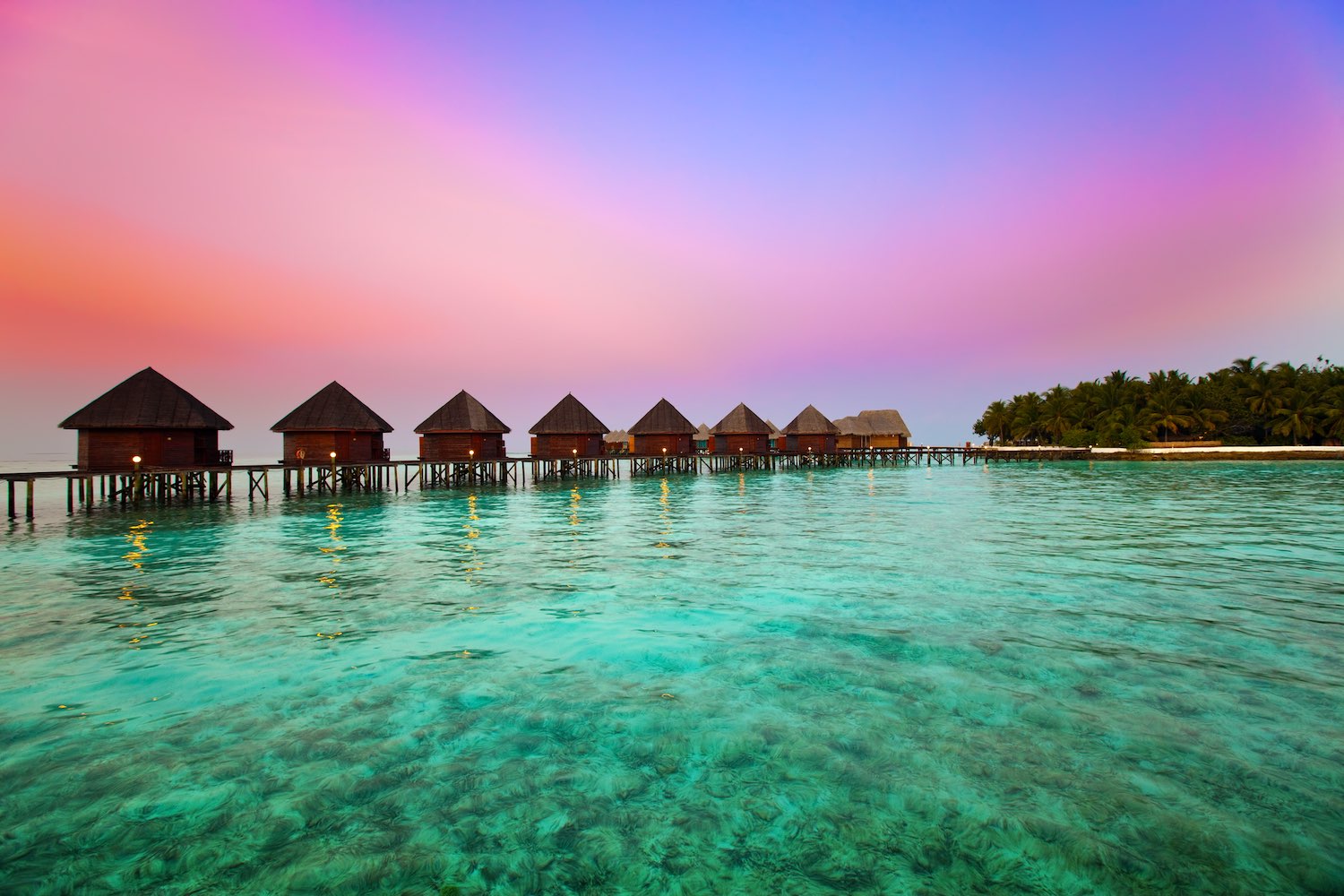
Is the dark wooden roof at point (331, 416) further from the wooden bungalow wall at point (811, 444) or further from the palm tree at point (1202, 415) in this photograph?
the palm tree at point (1202, 415)

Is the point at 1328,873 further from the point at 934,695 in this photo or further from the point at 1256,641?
the point at 1256,641

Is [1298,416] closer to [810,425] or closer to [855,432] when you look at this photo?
[855,432]

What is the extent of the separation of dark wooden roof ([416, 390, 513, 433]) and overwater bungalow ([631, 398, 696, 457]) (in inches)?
412

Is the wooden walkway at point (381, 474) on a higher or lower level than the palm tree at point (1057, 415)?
lower

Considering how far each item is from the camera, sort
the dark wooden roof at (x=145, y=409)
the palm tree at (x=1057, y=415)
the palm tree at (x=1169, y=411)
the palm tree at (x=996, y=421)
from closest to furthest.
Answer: the dark wooden roof at (x=145, y=409) → the palm tree at (x=1169, y=411) → the palm tree at (x=1057, y=415) → the palm tree at (x=996, y=421)

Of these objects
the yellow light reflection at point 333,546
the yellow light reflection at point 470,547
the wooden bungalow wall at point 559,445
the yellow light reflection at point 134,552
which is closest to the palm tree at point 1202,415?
the wooden bungalow wall at point 559,445

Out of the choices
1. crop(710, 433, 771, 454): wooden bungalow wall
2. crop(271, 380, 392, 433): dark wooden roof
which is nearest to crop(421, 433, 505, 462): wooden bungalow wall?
crop(271, 380, 392, 433): dark wooden roof

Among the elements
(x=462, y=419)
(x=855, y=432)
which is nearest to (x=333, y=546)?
(x=462, y=419)

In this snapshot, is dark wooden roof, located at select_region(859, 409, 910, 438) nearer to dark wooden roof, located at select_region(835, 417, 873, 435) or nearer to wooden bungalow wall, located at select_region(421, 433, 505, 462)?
dark wooden roof, located at select_region(835, 417, 873, 435)

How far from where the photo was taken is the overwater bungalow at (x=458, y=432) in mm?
35375

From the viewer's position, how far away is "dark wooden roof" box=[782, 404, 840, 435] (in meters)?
53.0

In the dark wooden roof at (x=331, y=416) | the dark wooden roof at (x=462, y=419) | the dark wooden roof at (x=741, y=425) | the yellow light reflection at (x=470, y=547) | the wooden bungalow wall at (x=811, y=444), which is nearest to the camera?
the yellow light reflection at (x=470, y=547)

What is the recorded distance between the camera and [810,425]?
175ft

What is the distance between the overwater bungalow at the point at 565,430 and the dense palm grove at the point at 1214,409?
47286mm
